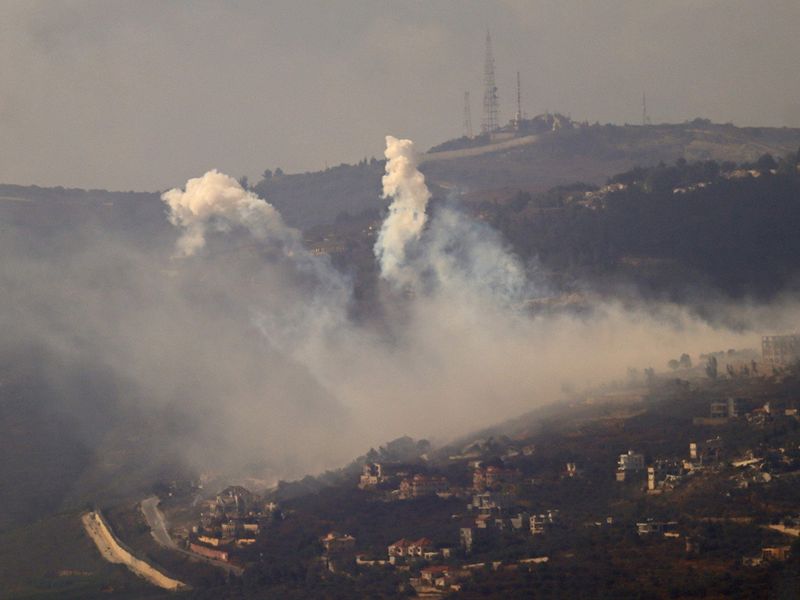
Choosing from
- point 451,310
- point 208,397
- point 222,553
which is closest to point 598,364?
point 451,310

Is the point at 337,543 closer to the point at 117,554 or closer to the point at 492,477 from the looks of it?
the point at 492,477

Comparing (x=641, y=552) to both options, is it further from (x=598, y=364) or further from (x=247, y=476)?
(x=598, y=364)

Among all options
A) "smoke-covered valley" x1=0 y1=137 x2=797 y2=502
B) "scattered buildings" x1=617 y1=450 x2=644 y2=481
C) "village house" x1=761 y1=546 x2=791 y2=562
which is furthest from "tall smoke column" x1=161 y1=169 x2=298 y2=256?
"village house" x1=761 y1=546 x2=791 y2=562

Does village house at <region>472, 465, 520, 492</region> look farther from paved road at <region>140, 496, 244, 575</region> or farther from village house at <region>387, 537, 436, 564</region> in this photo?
paved road at <region>140, 496, 244, 575</region>

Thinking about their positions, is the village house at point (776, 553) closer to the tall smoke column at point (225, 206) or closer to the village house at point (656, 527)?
the village house at point (656, 527)

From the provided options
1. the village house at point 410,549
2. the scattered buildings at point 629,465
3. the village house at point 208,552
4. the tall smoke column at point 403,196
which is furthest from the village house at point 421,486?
the tall smoke column at point 403,196

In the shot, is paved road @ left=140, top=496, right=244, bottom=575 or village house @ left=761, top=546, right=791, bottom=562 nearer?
village house @ left=761, top=546, right=791, bottom=562
